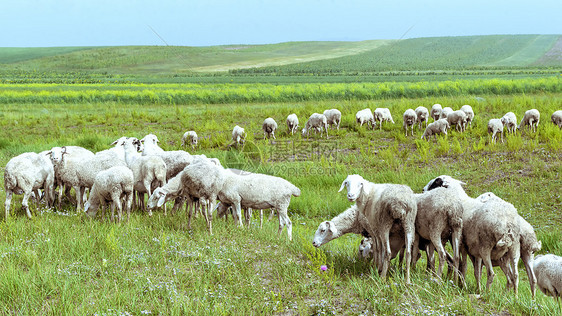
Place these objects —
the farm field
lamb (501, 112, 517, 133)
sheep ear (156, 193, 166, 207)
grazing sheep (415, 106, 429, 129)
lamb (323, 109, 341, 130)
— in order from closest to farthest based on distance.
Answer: the farm field
sheep ear (156, 193, 166, 207)
lamb (501, 112, 517, 133)
grazing sheep (415, 106, 429, 129)
lamb (323, 109, 341, 130)

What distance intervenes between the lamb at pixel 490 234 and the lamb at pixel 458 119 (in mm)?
15756

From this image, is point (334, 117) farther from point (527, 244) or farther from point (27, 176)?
point (527, 244)

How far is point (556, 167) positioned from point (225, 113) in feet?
66.7

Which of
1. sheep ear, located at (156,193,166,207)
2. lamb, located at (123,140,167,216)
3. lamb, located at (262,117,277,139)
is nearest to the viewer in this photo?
sheep ear, located at (156,193,166,207)

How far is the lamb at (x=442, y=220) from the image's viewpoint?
623 centimetres

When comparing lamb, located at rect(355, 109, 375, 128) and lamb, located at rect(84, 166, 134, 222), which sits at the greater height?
lamb, located at rect(84, 166, 134, 222)

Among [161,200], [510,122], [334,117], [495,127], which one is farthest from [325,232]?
[334,117]

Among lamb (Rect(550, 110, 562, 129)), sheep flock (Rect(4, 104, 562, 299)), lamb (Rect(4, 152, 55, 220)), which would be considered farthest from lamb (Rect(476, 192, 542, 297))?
lamb (Rect(550, 110, 562, 129))

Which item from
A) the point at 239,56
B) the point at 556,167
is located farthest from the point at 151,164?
the point at 239,56

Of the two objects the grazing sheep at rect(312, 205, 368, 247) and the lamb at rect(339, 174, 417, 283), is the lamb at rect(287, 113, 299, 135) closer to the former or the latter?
the grazing sheep at rect(312, 205, 368, 247)

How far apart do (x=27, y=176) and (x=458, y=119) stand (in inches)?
713

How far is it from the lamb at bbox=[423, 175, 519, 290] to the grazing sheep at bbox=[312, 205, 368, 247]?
185cm

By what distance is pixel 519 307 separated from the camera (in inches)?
212

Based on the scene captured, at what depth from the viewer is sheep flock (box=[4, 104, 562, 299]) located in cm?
623
